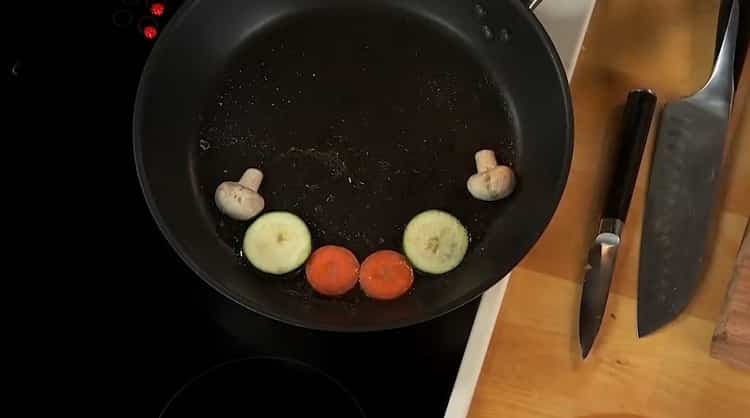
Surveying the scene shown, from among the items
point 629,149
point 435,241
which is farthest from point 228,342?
point 629,149

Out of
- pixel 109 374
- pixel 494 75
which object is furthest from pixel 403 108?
pixel 109 374

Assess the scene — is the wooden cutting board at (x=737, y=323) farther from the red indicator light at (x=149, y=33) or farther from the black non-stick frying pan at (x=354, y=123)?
the red indicator light at (x=149, y=33)

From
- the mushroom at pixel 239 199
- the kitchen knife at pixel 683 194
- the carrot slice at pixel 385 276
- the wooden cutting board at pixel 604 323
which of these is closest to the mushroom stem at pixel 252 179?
the mushroom at pixel 239 199

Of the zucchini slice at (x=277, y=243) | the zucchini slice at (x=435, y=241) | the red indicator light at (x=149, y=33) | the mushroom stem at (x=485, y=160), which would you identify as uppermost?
the red indicator light at (x=149, y=33)

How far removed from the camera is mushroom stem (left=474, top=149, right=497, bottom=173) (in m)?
0.83

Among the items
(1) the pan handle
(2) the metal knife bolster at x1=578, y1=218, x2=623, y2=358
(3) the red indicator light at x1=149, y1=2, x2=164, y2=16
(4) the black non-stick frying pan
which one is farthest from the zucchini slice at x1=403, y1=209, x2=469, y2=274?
(3) the red indicator light at x1=149, y1=2, x2=164, y2=16

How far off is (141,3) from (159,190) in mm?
198

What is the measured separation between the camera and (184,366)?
2.44ft

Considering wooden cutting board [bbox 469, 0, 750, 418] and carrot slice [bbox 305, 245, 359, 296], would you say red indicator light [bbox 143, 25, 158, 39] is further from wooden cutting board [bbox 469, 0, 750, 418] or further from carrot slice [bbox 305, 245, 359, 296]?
wooden cutting board [bbox 469, 0, 750, 418]

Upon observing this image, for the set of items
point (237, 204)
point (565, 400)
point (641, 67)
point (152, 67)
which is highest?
point (152, 67)

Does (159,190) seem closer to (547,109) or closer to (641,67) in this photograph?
(547,109)

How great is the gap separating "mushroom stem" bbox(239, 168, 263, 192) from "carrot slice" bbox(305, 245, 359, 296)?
0.30ft

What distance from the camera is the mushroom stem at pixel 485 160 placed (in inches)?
32.8

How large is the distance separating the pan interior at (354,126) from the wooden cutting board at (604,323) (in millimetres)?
72
